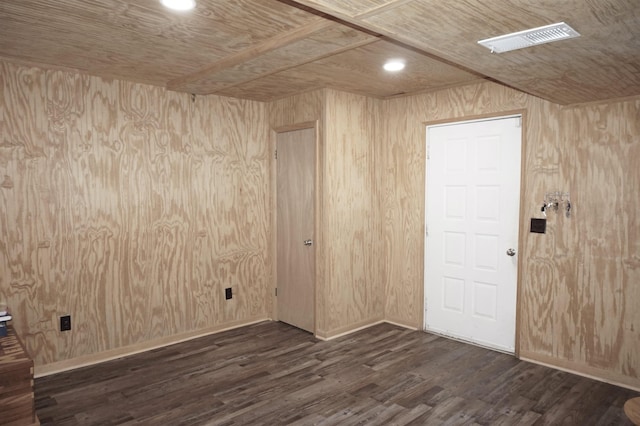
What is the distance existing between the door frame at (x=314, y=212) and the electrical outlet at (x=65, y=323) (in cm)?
202

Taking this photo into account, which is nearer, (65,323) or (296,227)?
(65,323)

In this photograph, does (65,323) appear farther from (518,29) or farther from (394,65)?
(518,29)

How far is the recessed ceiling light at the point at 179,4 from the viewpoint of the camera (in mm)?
2313

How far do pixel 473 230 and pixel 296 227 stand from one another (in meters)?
1.78

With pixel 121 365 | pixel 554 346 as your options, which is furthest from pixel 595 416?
pixel 121 365

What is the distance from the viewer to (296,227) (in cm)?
470

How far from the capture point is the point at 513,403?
10.1ft

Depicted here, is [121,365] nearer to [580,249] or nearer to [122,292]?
[122,292]

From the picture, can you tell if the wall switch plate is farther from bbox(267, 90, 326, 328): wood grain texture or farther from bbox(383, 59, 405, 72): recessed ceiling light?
bbox(267, 90, 326, 328): wood grain texture

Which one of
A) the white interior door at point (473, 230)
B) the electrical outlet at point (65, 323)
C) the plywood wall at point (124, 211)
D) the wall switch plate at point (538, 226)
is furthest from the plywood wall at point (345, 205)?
the electrical outlet at point (65, 323)

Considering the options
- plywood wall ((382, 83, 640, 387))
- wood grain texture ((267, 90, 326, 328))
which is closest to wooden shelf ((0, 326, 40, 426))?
wood grain texture ((267, 90, 326, 328))

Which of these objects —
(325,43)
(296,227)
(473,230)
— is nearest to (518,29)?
(325,43)

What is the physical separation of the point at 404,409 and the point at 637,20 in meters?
2.55

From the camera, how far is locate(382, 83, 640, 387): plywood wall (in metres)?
3.32
